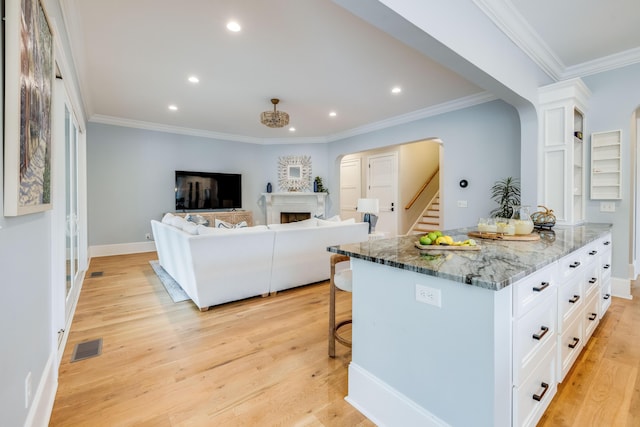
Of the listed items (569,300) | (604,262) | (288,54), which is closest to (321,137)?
(288,54)

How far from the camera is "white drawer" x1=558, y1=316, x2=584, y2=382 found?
5.53 ft

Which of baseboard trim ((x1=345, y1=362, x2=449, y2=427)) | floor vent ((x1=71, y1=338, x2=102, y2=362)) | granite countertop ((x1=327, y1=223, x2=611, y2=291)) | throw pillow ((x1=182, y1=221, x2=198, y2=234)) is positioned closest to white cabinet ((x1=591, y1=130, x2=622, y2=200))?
granite countertop ((x1=327, y1=223, x2=611, y2=291))

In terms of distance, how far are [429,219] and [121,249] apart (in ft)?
22.8

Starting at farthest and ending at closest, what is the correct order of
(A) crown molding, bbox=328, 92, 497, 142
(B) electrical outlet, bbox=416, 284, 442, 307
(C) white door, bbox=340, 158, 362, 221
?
(C) white door, bbox=340, 158, 362, 221
(A) crown molding, bbox=328, 92, 497, 142
(B) electrical outlet, bbox=416, 284, 442, 307

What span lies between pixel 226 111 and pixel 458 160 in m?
4.08

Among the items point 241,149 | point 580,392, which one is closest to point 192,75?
point 241,149

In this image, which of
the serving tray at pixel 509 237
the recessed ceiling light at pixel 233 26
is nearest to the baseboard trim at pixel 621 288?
the serving tray at pixel 509 237

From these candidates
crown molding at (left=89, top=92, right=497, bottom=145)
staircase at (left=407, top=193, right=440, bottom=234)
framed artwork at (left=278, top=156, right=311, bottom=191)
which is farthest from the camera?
framed artwork at (left=278, top=156, right=311, bottom=191)

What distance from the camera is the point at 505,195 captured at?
12.8 ft

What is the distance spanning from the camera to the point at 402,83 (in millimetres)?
3896

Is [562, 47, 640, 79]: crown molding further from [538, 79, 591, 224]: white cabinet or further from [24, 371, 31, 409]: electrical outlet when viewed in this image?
[24, 371, 31, 409]: electrical outlet

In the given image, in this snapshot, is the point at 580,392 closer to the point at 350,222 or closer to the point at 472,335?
the point at 472,335

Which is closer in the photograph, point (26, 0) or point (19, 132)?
point (19, 132)

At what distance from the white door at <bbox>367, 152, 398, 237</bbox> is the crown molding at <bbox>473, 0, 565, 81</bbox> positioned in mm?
3895
